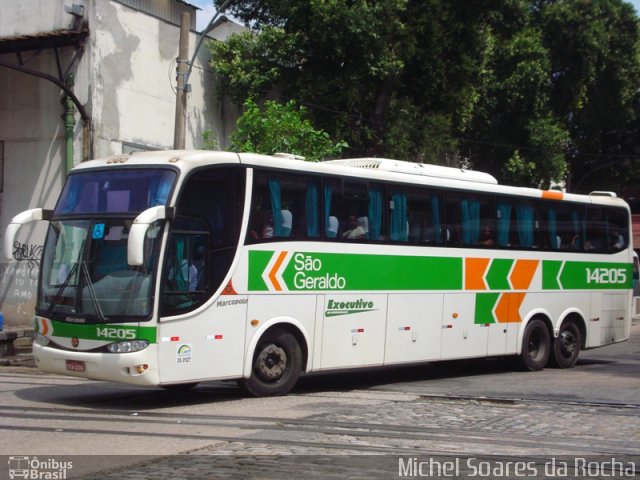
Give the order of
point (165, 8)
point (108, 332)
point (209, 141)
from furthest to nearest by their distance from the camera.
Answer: point (165, 8) < point (209, 141) < point (108, 332)

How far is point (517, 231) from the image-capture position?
1650cm

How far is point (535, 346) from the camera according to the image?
17.2 m

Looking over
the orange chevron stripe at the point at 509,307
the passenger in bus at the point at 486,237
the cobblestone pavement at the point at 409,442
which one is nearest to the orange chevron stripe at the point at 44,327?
the cobblestone pavement at the point at 409,442

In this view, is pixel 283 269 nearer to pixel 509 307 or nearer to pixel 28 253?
pixel 509 307

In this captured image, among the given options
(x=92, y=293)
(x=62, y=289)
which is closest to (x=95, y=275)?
(x=92, y=293)

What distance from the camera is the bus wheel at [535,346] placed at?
16.8m

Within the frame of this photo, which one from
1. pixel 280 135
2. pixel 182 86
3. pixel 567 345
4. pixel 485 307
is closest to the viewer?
pixel 485 307

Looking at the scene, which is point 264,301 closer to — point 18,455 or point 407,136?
point 18,455

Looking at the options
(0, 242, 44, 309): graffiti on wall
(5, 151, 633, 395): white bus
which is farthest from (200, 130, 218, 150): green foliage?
(5, 151, 633, 395): white bus

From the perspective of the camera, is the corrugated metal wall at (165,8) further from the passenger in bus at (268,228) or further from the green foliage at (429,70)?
the passenger in bus at (268,228)

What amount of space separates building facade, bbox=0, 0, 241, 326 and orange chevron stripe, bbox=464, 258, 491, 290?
33.1ft

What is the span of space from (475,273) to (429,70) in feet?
38.4

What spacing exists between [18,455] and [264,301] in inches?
187

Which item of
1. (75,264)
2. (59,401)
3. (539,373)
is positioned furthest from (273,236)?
(539,373)
